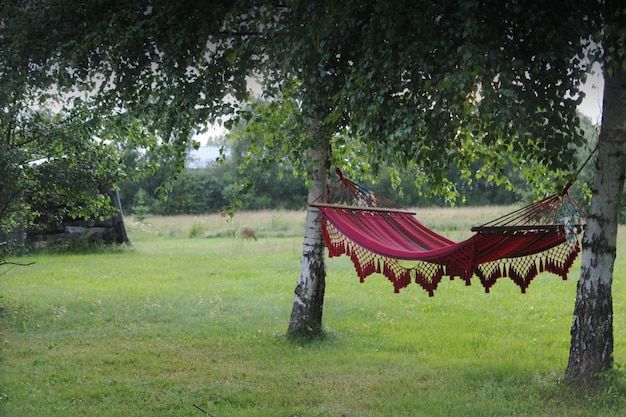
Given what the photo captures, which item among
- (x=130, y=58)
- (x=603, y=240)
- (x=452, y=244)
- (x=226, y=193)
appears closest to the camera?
(x=603, y=240)

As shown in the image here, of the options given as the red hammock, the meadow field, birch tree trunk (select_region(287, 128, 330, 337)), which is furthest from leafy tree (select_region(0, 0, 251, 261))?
the meadow field

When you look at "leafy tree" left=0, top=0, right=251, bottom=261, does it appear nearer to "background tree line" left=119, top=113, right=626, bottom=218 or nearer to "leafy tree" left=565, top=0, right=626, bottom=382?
"leafy tree" left=565, top=0, right=626, bottom=382

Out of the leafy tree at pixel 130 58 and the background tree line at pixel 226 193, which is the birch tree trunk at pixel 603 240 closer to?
the leafy tree at pixel 130 58

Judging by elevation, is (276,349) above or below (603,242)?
below

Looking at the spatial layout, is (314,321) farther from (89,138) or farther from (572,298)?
(572,298)

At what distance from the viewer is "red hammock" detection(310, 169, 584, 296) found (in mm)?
3277

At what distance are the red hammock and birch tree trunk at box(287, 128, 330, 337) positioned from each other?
0.98 ft

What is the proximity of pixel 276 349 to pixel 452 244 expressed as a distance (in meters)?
1.55

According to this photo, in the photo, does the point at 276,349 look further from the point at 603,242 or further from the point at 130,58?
the point at 603,242

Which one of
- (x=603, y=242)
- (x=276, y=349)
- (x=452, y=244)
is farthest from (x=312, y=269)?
(x=603, y=242)

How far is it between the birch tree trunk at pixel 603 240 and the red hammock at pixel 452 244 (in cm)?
13

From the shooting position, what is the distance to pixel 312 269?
4645 mm

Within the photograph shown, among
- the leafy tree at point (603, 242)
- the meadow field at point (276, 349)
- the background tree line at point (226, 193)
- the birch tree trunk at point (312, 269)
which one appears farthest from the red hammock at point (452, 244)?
the background tree line at point (226, 193)

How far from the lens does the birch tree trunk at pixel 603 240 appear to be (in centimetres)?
326
